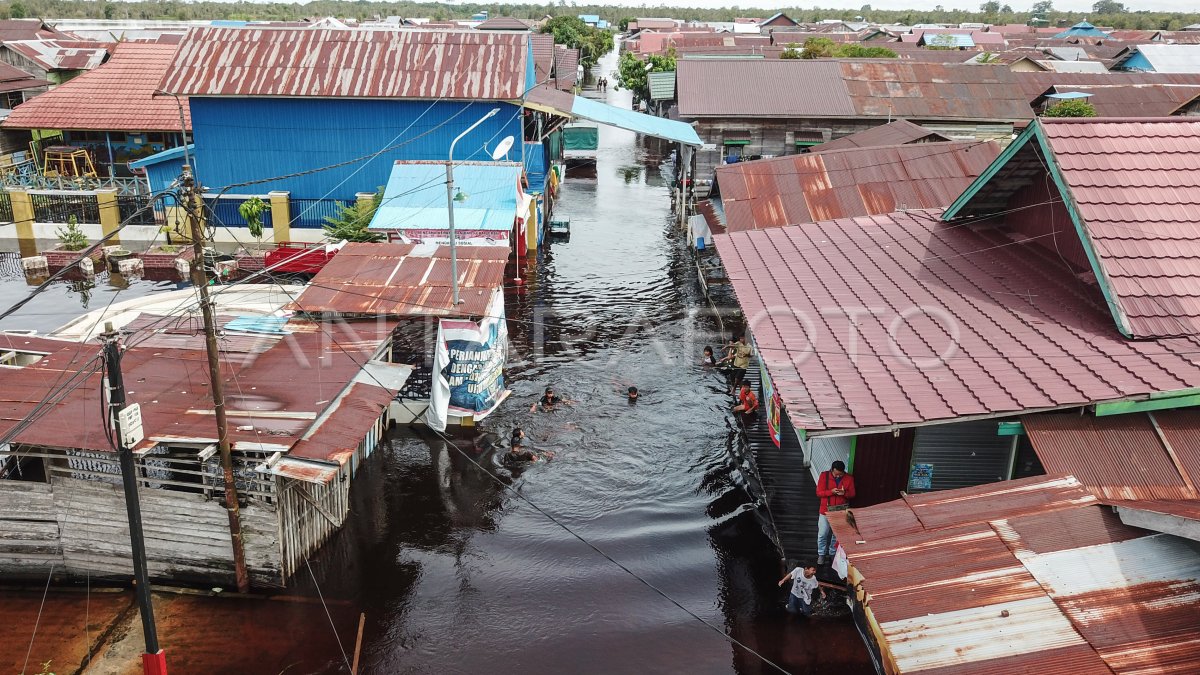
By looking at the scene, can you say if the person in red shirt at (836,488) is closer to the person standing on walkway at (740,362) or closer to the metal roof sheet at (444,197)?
the person standing on walkway at (740,362)

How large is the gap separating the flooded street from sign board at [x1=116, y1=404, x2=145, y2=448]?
12.5ft

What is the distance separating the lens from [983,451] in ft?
39.0

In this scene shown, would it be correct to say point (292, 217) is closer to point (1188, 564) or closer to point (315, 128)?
point (315, 128)

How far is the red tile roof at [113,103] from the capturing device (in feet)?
131

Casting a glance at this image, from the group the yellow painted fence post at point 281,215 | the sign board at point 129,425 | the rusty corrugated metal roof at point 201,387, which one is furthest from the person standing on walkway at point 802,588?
the yellow painted fence post at point 281,215

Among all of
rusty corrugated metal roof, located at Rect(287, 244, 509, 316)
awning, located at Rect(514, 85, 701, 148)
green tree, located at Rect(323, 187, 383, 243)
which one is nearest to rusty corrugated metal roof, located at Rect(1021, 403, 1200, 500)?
rusty corrugated metal roof, located at Rect(287, 244, 509, 316)

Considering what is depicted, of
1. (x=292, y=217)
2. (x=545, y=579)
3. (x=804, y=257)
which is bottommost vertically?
(x=545, y=579)

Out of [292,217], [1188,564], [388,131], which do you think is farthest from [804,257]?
[292,217]

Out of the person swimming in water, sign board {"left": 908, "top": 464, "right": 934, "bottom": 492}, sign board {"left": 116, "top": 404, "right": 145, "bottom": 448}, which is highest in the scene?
sign board {"left": 116, "top": 404, "right": 145, "bottom": 448}

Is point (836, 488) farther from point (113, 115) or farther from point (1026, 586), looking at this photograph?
point (113, 115)

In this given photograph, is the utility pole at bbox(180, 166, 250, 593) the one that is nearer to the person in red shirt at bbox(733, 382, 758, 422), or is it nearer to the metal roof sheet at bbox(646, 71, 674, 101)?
the person in red shirt at bbox(733, 382, 758, 422)

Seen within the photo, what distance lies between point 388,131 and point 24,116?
19317mm

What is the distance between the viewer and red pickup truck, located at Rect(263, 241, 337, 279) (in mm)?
29266

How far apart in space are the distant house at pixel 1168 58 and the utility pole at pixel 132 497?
221 ft
